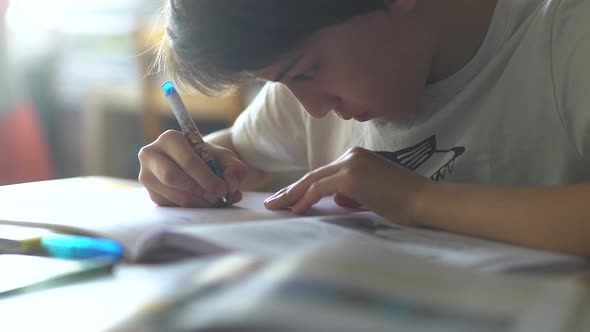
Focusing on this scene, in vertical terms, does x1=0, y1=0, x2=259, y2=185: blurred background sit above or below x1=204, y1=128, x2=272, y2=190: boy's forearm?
above

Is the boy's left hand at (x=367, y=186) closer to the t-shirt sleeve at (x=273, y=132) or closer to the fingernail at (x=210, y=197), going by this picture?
the fingernail at (x=210, y=197)

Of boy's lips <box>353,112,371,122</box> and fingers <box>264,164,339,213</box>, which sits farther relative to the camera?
boy's lips <box>353,112,371,122</box>

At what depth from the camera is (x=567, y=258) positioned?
0.44 metres

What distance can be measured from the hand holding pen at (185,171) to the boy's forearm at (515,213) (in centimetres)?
25

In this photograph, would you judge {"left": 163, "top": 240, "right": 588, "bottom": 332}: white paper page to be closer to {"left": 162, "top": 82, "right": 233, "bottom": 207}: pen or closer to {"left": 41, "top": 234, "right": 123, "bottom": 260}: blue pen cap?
{"left": 41, "top": 234, "right": 123, "bottom": 260}: blue pen cap

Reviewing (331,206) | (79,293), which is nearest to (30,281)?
(79,293)

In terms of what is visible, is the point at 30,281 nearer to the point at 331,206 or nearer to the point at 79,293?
the point at 79,293

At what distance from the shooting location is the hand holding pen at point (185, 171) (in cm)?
70

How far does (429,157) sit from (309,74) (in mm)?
198

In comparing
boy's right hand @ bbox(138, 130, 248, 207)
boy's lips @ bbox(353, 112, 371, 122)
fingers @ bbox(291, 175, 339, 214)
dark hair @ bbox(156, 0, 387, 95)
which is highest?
dark hair @ bbox(156, 0, 387, 95)

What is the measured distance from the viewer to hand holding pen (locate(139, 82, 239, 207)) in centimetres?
70

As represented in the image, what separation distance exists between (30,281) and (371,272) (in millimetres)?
374

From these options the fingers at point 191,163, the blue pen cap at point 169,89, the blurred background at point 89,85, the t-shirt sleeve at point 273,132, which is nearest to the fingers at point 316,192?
the fingers at point 191,163

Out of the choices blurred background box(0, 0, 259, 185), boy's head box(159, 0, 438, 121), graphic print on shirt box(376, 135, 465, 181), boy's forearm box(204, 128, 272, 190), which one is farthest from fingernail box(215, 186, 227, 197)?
blurred background box(0, 0, 259, 185)
